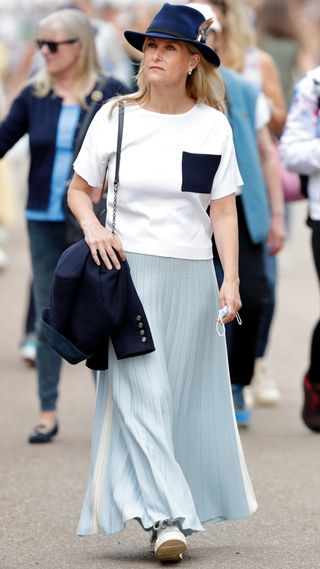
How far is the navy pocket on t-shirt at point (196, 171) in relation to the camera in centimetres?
545

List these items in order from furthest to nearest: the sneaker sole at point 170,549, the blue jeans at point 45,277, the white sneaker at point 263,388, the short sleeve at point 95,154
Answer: the white sneaker at point 263,388 → the blue jeans at point 45,277 → the short sleeve at point 95,154 → the sneaker sole at point 170,549

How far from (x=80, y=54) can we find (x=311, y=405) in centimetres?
203

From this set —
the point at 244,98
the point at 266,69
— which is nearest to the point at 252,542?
the point at 244,98

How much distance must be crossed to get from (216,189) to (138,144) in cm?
32

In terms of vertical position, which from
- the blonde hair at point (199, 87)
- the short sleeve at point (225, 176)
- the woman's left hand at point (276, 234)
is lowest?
the woman's left hand at point (276, 234)

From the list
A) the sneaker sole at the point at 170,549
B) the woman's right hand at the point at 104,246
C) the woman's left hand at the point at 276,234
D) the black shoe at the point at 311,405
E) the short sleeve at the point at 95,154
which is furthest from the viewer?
the woman's left hand at the point at 276,234

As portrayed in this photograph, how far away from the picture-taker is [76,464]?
7191 mm

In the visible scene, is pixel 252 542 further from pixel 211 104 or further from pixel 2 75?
pixel 2 75

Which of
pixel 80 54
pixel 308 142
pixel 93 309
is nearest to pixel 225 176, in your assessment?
pixel 93 309

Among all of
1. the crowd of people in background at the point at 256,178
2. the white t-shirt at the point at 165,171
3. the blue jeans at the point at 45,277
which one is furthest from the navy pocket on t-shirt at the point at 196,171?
the blue jeans at the point at 45,277

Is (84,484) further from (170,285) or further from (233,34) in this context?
(233,34)

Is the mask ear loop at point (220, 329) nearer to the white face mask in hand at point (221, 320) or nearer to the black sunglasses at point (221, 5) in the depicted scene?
the white face mask in hand at point (221, 320)

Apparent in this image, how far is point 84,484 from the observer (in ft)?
22.4

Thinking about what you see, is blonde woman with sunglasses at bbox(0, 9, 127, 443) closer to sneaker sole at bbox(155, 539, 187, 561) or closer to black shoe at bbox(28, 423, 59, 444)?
black shoe at bbox(28, 423, 59, 444)
